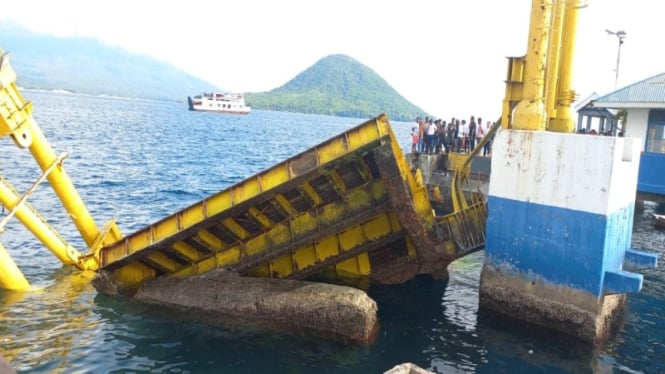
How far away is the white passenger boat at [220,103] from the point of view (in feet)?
574

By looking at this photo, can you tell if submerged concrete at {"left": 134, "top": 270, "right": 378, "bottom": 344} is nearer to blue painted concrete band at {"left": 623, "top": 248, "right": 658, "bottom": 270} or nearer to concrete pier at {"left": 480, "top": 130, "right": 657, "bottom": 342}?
concrete pier at {"left": 480, "top": 130, "right": 657, "bottom": 342}

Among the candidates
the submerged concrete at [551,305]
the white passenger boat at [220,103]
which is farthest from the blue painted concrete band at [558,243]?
the white passenger boat at [220,103]

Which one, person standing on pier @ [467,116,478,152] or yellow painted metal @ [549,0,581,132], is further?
person standing on pier @ [467,116,478,152]

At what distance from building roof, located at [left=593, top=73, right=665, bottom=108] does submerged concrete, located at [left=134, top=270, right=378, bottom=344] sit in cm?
2214

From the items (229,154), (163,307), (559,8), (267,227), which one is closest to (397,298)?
(267,227)

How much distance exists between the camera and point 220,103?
176 metres

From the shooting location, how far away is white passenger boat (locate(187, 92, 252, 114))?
175000 millimetres

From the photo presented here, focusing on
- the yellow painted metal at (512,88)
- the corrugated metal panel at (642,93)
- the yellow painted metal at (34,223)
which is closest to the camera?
the yellow painted metal at (512,88)

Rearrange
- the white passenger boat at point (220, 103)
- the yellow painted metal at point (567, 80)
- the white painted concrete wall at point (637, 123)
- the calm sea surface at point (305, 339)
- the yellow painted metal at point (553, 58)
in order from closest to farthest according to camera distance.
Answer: the calm sea surface at point (305, 339) < the yellow painted metal at point (553, 58) < the yellow painted metal at point (567, 80) < the white painted concrete wall at point (637, 123) < the white passenger boat at point (220, 103)

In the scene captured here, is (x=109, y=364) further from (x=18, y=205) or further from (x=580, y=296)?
(x=580, y=296)

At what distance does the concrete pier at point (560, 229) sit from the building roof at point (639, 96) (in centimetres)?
1743

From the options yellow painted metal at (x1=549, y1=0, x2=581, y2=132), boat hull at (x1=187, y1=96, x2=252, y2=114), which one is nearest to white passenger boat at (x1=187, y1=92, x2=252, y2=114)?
boat hull at (x1=187, y1=96, x2=252, y2=114)

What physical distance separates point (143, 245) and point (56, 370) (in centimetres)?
354

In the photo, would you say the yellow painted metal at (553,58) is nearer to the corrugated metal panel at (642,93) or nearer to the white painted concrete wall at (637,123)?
the corrugated metal panel at (642,93)
